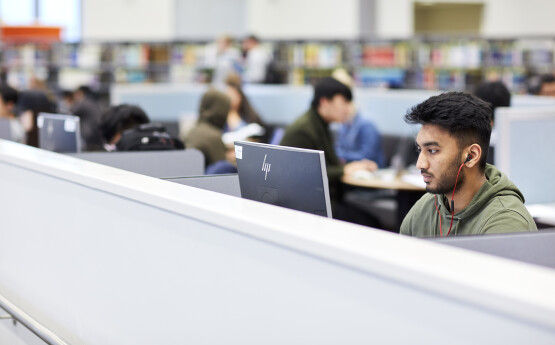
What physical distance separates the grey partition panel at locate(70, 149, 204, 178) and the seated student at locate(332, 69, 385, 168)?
2.43 meters

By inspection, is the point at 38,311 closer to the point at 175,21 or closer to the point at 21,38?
the point at 21,38

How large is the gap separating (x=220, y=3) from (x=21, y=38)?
4.41 meters

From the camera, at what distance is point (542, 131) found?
368cm

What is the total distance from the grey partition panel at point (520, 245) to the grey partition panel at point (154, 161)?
1.82m

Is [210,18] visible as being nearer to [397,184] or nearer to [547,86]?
[547,86]

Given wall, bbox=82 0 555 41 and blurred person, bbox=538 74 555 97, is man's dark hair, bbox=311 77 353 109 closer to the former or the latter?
blurred person, bbox=538 74 555 97

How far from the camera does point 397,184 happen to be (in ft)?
14.3

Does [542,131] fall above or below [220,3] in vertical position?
below

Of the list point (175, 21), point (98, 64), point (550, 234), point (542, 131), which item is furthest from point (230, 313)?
point (175, 21)

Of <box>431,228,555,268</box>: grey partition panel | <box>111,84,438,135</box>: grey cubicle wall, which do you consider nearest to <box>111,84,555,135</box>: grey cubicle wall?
<box>111,84,438,135</box>: grey cubicle wall

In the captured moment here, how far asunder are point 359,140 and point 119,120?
2286mm

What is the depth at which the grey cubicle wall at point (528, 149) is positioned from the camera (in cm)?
360

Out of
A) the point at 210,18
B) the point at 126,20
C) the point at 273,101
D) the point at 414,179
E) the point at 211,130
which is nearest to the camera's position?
the point at 414,179

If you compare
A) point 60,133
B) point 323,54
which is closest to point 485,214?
point 60,133
